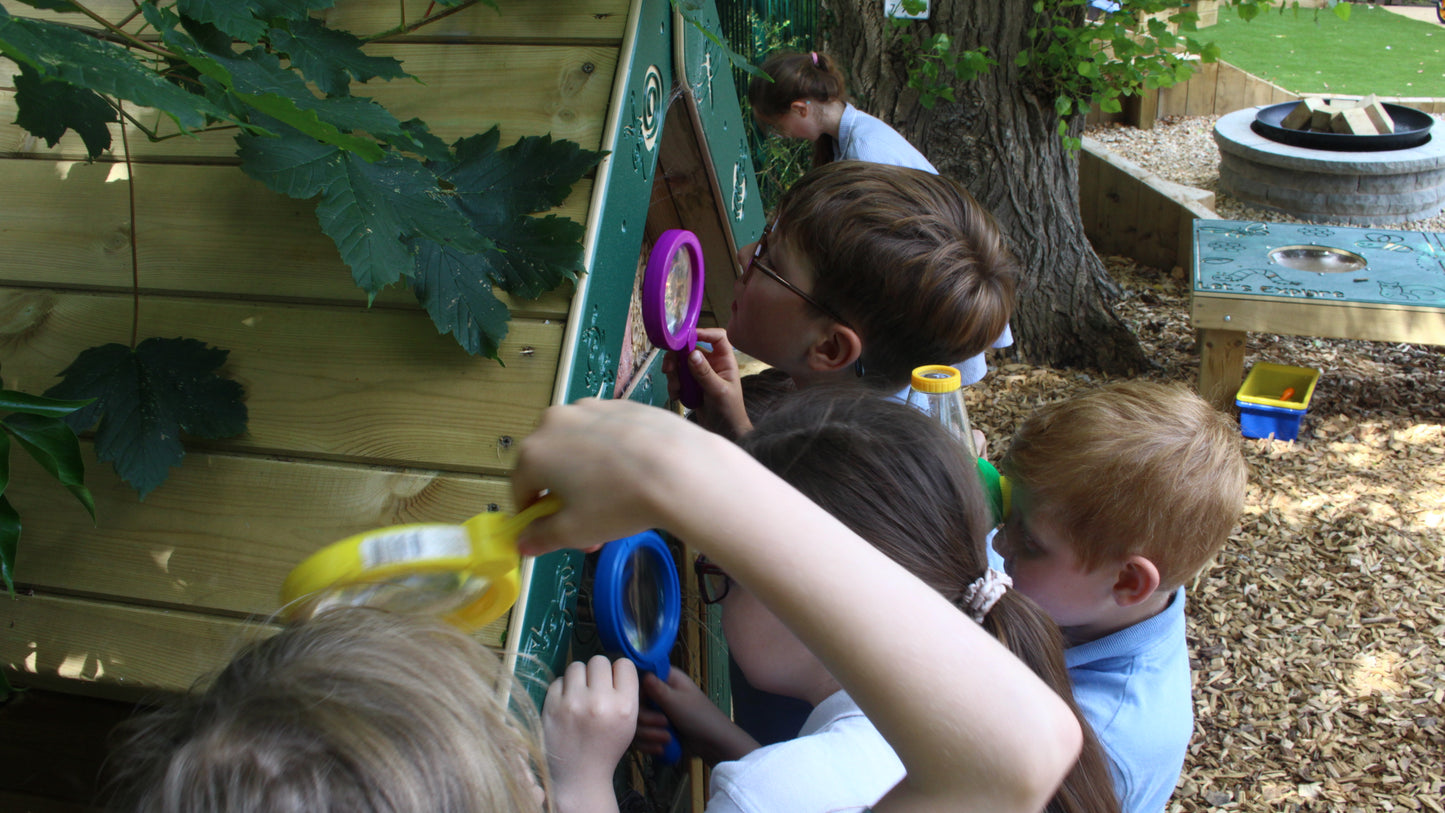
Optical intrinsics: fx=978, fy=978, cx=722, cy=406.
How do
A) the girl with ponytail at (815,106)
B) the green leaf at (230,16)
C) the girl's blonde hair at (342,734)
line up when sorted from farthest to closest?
1. the girl with ponytail at (815,106)
2. the green leaf at (230,16)
3. the girl's blonde hair at (342,734)

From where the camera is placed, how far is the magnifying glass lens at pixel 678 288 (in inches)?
58.6

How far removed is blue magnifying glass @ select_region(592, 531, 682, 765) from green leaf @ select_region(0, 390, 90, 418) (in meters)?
0.59

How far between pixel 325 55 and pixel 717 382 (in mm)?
747

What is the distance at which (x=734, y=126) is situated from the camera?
2.12 metres

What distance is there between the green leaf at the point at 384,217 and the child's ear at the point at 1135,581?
2.99 ft

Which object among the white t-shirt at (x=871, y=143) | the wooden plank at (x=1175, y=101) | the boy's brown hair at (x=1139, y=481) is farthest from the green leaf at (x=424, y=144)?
the wooden plank at (x=1175, y=101)

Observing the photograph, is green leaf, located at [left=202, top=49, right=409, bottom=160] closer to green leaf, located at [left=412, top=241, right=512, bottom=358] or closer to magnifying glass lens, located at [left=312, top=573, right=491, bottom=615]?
green leaf, located at [left=412, top=241, right=512, bottom=358]

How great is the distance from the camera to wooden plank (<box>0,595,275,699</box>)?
108cm

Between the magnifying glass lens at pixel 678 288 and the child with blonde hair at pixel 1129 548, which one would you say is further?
the magnifying glass lens at pixel 678 288

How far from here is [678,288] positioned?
1.55 metres

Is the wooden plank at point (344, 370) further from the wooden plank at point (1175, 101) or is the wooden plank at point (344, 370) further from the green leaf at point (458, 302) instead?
the wooden plank at point (1175, 101)

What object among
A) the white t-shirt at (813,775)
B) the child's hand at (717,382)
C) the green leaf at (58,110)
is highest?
the green leaf at (58,110)

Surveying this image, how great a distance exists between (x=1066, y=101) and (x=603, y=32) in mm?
2934

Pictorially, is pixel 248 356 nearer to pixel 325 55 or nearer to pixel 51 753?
pixel 325 55
